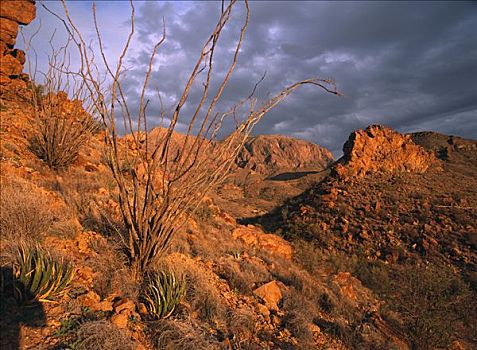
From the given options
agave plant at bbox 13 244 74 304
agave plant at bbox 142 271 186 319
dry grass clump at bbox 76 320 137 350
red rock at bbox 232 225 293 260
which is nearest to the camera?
dry grass clump at bbox 76 320 137 350

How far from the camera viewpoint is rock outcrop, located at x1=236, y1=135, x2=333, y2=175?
300 feet

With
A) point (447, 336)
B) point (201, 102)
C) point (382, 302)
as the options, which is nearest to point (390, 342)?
point (447, 336)

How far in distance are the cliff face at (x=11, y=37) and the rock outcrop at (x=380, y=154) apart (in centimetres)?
2045

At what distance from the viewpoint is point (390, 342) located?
18.0ft

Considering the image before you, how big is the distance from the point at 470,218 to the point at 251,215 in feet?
43.4

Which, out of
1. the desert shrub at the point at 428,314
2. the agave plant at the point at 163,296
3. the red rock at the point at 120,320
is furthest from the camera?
the desert shrub at the point at 428,314

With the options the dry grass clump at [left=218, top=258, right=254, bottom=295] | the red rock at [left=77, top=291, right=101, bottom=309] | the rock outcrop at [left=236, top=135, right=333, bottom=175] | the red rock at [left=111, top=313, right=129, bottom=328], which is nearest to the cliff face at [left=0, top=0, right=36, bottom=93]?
the dry grass clump at [left=218, top=258, right=254, bottom=295]

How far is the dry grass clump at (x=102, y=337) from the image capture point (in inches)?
99.5

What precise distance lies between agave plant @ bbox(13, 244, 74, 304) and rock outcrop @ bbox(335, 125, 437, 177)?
68.7 ft

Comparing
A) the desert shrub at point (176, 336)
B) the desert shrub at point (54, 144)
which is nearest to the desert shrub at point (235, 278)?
the desert shrub at point (176, 336)

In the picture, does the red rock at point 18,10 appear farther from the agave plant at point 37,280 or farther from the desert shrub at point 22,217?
the agave plant at point 37,280

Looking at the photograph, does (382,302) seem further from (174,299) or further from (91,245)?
(91,245)

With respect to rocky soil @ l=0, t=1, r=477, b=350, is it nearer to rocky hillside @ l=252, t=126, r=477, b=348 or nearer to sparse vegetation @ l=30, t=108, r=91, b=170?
rocky hillside @ l=252, t=126, r=477, b=348

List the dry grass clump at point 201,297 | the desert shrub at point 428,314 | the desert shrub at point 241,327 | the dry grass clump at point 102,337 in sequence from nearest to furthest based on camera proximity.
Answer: the dry grass clump at point 102,337 < the desert shrub at point 241,327 < the dry grass clump at point 201,297 < the desert shrub at point 428,314
